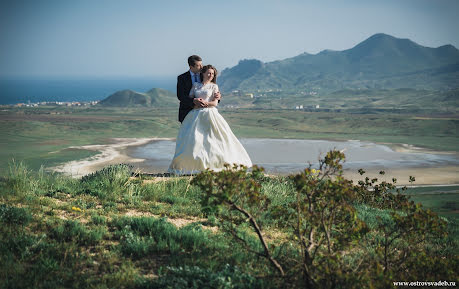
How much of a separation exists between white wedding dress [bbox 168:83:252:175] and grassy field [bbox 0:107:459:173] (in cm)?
2908

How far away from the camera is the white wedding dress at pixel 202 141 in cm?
987

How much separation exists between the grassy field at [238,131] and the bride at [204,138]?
29089 millimetres

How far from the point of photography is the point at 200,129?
10.0m

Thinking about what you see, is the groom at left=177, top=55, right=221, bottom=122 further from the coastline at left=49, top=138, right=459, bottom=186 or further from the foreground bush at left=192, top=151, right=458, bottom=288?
the coastline at left=49, top=138, right=459, bottom=186

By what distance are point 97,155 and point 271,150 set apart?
1687 cm

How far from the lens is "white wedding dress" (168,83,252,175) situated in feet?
32.4

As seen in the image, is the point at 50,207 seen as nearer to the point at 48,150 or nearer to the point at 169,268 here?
the point at 169,268

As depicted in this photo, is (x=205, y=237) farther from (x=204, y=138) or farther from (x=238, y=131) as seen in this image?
(x=238, y=131)

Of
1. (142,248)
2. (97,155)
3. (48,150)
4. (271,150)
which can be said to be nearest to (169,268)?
(142,248)

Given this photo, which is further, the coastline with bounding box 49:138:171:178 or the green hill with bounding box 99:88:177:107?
the green hill with bounding box 99:88:177:107

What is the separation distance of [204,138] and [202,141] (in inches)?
3.9

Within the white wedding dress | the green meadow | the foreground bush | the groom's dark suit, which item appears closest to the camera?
the foreground bush

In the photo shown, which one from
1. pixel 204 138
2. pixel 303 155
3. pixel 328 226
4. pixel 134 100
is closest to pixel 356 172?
pixel 303 155

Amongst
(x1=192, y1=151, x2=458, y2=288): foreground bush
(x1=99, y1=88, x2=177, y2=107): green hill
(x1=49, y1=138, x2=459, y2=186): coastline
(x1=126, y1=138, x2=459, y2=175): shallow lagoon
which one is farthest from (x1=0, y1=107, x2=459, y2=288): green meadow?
(x1=99, y1=88, x2=177, y2=107): green hill
